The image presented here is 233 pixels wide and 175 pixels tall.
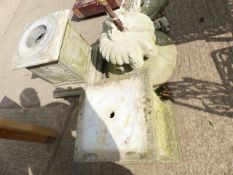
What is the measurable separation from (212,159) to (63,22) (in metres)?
3.45

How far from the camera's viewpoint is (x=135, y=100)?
13.4 ft

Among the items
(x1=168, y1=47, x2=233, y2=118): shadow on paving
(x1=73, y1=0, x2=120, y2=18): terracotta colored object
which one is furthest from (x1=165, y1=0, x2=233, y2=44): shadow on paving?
(x1=73, y1=0, x2=120, y2=18): terracotta colored object

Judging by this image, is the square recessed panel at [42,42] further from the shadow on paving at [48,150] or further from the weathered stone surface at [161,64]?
the shadow on paving at [48,150]

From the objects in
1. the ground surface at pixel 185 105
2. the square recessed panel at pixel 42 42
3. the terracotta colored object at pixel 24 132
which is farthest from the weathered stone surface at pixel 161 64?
the terracotta colored object at pixel 24 132

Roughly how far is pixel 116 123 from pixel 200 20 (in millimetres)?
2933

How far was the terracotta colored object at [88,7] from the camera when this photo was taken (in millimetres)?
6480

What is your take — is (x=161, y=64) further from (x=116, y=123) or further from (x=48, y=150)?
(x=48, y=150)

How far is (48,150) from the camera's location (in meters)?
5.77

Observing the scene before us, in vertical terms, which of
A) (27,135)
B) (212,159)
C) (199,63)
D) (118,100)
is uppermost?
(118,100)

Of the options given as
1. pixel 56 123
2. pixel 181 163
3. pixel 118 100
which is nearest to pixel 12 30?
pixel 56 123

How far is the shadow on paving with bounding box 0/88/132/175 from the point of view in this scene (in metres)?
5.28

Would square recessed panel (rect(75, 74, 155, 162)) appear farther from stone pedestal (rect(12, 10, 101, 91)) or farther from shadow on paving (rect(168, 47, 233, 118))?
shadow on paving (rect(168, 47, 233, 118))

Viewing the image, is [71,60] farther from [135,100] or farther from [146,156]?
[146,156]

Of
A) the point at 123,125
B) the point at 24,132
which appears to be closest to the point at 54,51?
the point at 24,132
